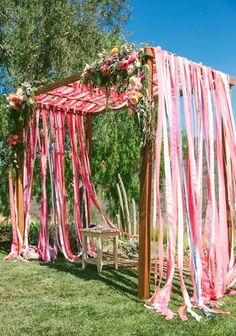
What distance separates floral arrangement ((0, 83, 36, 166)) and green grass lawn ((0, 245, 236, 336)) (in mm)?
2285

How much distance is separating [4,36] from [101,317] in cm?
800

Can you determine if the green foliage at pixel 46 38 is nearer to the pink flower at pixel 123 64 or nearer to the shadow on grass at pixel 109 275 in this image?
the shadow on grass at pixel 109 275

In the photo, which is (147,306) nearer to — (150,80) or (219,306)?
(219,306)

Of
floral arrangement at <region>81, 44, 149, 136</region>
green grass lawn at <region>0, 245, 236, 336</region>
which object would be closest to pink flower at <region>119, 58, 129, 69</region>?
floral arrangement at <region>81, 44, 149, 136</region>

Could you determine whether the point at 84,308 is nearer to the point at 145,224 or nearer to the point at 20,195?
the point at 145,224

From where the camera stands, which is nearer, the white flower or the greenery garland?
the greenery garland

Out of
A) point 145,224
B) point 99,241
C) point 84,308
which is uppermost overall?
point 145,224

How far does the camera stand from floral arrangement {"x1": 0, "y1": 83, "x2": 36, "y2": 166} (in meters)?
6.94

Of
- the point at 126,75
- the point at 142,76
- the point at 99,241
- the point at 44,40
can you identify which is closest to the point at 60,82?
the point at 126,75

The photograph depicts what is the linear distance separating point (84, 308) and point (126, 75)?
247cm

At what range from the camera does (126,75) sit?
4809 millimetres

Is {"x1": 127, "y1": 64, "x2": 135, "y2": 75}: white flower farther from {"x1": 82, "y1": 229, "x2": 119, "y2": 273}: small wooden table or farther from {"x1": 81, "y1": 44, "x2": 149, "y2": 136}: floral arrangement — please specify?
{"x1": 82, "y1": 229, "x2": 119, "y2": 273}: small wooden table

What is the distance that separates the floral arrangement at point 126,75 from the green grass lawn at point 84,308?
1.90 m

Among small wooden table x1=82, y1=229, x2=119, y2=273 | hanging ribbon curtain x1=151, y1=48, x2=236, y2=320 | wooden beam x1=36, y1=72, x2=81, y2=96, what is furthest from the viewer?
small wooden table x1=82, y1=229, x2=119, y2=273
